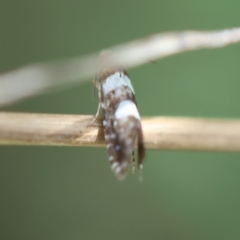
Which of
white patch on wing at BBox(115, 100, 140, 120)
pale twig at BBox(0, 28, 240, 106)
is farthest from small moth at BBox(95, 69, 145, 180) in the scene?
pale twig at BBox(0, 28, 240, 106)

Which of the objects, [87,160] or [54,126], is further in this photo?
[87,160]

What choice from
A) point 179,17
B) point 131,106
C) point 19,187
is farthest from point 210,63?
point 19,187

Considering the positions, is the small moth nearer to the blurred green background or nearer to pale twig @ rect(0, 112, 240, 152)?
pale twig @ rect(0, 112, 240, 152)

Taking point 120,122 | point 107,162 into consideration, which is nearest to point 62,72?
point 120,122

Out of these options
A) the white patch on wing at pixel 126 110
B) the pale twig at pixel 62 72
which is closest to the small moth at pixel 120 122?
the white patch on wing at pixel 126 110

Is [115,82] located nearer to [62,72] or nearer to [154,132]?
[154,132]

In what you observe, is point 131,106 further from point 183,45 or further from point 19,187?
point 19,187

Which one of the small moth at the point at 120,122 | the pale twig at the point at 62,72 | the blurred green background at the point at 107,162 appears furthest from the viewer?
the blurred green background at the point at 107,162

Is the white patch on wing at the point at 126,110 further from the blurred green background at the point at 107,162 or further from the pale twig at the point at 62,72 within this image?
the blurred green background at the point at 107,162

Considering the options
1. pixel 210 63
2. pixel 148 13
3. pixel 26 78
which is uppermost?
pixel 148 13
